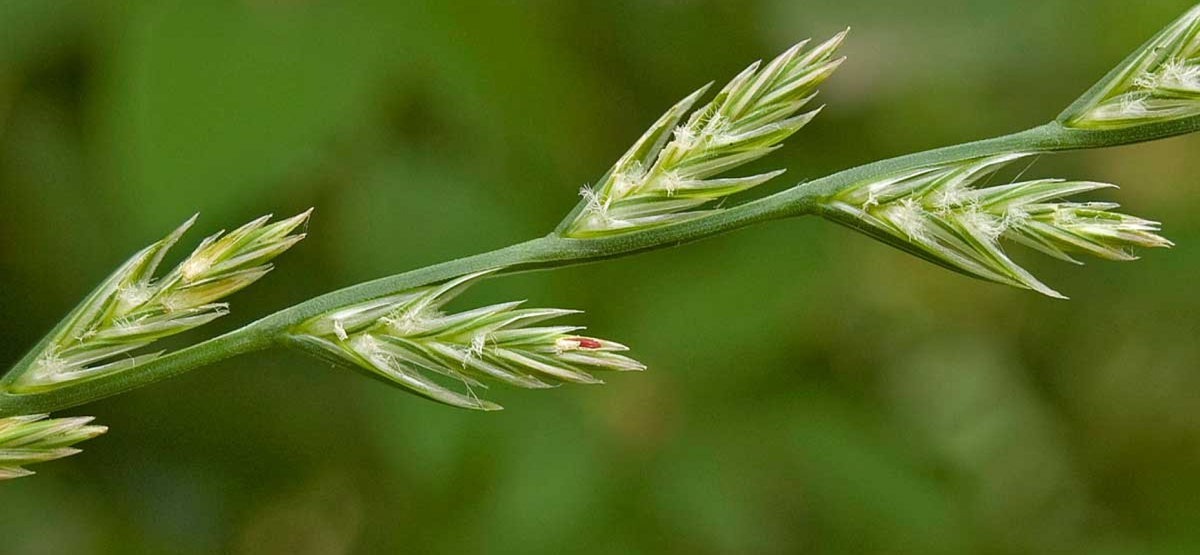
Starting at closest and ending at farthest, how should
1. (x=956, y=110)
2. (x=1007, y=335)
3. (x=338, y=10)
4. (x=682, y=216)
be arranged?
(x=682, y=216), (x=338, y=10), (x=956, y=110), (x=1007, y=335)

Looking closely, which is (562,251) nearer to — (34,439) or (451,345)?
(451,345)

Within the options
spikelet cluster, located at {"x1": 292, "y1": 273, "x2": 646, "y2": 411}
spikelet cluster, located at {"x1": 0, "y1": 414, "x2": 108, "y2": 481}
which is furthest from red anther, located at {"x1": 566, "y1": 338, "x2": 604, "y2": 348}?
spikelet cluster, located at {"x1": 0, "y1": 414, "x2": 108, "y2": 481}

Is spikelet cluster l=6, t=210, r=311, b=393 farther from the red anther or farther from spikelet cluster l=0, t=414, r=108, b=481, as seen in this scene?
the red anther

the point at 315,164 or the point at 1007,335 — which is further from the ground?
the point at 315,164

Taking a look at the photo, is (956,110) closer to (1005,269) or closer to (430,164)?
(430,164)

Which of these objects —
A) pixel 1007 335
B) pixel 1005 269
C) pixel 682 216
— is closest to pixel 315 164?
pixel 682 216

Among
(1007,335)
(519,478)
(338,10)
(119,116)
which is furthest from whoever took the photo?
(1007,335)

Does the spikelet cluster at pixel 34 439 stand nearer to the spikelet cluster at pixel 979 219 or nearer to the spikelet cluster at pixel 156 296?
the spikelet cluster at pixel 156 296
